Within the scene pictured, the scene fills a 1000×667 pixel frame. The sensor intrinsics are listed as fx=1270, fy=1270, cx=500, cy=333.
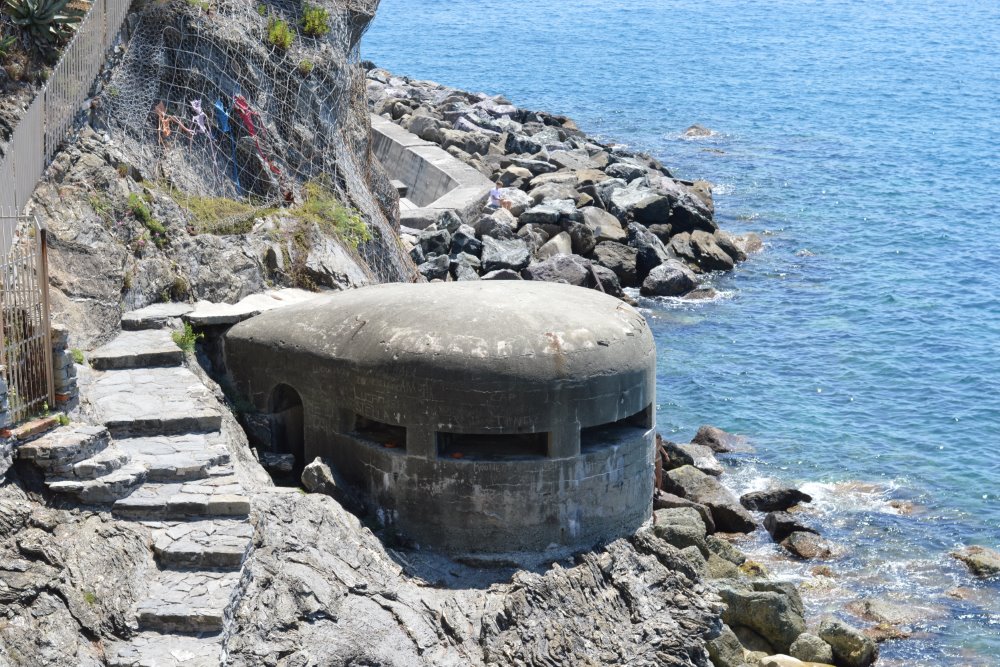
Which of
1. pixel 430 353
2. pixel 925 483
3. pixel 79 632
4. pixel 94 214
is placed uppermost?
pixel 94 214

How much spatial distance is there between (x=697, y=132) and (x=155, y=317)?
141ft

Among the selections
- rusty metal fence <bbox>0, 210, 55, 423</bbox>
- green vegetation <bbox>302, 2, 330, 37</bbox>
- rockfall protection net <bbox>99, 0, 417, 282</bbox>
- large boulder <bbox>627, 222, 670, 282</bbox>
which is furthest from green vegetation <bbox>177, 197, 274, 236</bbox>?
large boulder <bbox>627, 222, 670, 282</bbox>

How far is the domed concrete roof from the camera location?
1672 cm

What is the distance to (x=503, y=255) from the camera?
3183cm

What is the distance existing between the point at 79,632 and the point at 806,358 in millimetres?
22811

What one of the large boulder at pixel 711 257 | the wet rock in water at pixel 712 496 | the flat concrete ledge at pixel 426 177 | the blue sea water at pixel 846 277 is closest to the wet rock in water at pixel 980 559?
the blue sea water at pixel 846 277

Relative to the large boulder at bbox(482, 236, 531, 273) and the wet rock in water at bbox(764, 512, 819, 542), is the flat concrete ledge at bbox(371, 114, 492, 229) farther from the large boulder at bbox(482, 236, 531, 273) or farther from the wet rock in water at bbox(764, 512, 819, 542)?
the wet rock in water at bbox(764, 512, 819, 542)

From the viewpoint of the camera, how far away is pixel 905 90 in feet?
230

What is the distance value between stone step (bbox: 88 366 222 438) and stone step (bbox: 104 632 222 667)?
350 centimetres

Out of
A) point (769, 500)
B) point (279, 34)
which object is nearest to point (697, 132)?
point (279, 34)

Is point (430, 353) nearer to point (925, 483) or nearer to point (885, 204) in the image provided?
point (925, 483)

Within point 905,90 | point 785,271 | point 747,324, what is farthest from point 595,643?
point 905,90

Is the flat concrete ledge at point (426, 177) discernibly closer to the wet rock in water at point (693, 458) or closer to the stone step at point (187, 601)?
the wet rock in water at point (693, 458)

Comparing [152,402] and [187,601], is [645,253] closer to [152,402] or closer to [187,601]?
[152,402]
